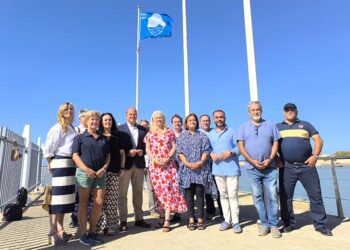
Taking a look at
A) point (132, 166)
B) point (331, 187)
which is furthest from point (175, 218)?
point (331, 187)

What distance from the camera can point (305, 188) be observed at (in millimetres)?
4402

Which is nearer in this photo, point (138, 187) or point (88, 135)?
point (88, 135)

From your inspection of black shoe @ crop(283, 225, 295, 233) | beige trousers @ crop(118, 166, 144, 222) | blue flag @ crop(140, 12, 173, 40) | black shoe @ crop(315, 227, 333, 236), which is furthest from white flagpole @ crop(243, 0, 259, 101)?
blue flag @ crop(140, 12, 173, 40)

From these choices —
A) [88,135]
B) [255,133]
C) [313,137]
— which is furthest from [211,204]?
[88,135]

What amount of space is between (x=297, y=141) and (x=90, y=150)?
3.00 metres

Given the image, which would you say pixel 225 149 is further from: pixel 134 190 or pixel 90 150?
pixel 90 150

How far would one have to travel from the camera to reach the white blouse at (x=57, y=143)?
3.91 metres

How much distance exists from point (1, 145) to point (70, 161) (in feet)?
9.22

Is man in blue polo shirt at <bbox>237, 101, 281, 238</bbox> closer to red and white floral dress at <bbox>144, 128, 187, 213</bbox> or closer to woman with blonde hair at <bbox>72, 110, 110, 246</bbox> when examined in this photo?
red and white floral dress at <bbox>144, 128, 187, 213</bbox>

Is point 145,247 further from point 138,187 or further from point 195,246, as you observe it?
point 138,187

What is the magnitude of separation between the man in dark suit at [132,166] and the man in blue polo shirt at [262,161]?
1665mm

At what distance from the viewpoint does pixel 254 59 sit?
5625 millimetres

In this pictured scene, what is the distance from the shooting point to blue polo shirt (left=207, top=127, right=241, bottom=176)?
4.55 metres

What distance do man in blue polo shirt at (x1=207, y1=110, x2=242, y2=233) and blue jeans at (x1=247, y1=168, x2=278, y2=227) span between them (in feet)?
0.99
